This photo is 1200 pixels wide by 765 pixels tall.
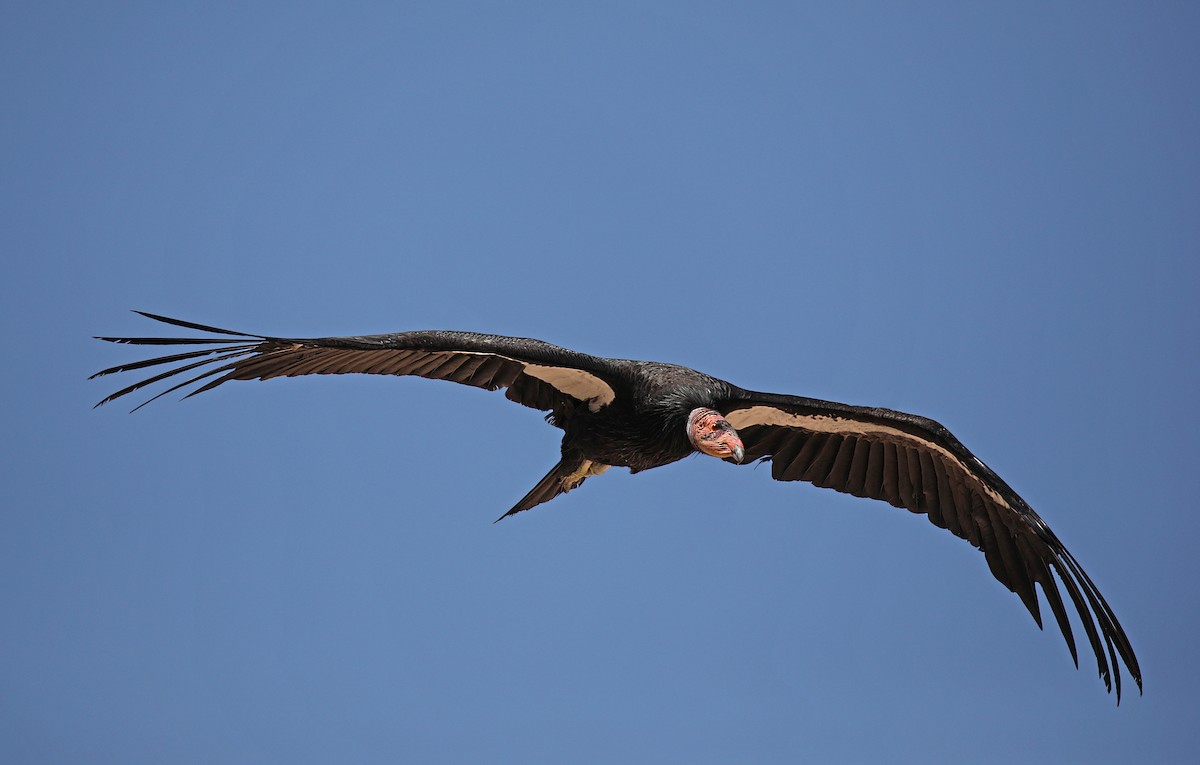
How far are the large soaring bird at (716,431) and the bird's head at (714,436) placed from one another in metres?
0.01

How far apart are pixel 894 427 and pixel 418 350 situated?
375 cm

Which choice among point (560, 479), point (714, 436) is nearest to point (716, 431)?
point (714, 436)

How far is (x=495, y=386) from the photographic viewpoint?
906 cm

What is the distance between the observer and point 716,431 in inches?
337

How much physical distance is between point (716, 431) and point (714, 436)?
4 cm

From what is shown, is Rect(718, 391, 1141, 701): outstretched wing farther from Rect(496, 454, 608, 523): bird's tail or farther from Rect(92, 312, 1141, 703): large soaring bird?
Rect(496, 454, 608, 523): bird's tail

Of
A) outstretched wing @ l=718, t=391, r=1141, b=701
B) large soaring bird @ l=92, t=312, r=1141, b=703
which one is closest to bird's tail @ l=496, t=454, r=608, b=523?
large soaring bird @ l=92, t=312, r=1141, b=703

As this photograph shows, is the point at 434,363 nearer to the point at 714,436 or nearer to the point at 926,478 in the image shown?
the point at 714,436

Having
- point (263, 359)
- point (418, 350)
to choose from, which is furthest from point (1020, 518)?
point (263, 359)

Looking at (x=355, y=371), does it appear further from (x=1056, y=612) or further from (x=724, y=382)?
(x=1056, y=612)

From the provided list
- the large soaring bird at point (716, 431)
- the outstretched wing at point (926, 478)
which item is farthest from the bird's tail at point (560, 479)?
the outstretched wing at point (926, 478)

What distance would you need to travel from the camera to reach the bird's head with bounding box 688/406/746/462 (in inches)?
334

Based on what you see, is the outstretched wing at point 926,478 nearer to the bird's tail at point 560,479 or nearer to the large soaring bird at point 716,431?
the large soaring bird at point 716,431

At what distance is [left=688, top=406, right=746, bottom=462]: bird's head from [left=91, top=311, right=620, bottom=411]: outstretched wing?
760mm
